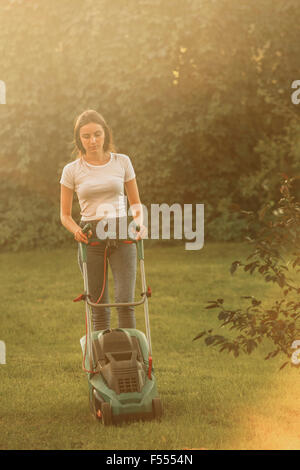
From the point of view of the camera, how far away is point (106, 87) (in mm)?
12836

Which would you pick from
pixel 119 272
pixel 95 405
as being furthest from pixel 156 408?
pixel 119 272

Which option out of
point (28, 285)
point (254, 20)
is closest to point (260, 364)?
point (28, 285)

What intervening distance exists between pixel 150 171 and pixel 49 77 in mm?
2509

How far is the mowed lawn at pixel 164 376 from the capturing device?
457cm

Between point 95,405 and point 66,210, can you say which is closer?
point 95,405

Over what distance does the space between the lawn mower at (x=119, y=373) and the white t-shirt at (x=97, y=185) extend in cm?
23

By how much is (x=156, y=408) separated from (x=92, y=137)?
1819 millimetres

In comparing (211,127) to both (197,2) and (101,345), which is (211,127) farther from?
(101,345)

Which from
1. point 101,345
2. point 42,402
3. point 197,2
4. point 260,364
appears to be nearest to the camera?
point 101,345

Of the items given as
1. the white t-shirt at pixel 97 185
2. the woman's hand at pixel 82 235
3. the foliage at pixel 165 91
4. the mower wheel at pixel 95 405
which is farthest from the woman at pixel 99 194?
the foliage at pixel 165 91

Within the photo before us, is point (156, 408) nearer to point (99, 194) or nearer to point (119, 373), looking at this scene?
point (119, 373)

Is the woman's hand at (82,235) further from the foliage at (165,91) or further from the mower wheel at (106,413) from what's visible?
the foliage at (165,91)

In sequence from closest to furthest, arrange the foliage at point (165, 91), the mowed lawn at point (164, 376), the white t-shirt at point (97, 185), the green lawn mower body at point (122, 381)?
the mowed lawn at point (164, 376), the green lawn mower body at point (122, 381), the white t-shirt at point (97, 185), the foliage at point (165, 91)

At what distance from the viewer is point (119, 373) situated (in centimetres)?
472
